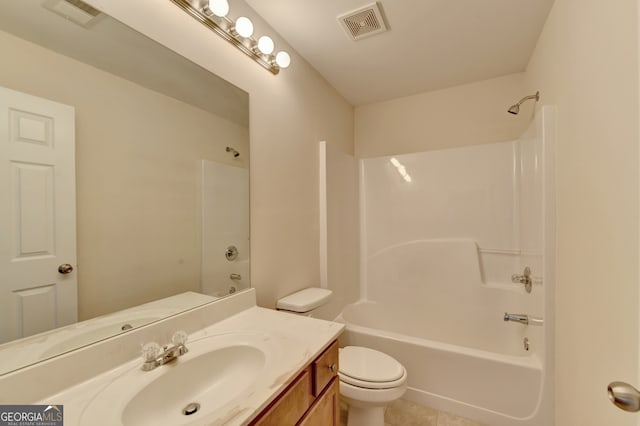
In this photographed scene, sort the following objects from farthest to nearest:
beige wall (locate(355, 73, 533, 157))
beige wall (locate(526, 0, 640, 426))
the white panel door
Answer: beige wall (locate(355, 73, 533, 157))
beige wall (locate(526, 0, 640, 426))
the white panel door

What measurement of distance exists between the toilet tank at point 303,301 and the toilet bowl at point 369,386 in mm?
354

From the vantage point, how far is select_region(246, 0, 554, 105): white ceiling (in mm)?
1414

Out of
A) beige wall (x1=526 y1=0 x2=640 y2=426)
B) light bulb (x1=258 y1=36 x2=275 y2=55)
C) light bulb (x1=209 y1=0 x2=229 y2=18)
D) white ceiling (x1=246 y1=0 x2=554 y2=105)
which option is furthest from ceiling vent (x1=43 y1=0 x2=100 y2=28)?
beige wall (x1=526 y1=0 x2=640 y2=426)

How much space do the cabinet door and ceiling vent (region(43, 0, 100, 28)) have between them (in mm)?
1415

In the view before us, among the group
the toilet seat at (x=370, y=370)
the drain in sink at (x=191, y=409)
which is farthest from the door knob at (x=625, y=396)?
the drain in sink at (x=191, y=409)

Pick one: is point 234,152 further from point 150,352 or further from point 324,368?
point 324,368

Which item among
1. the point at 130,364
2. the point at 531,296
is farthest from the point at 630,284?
the point at 130,364

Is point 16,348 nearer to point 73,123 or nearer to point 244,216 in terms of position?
point 73,123

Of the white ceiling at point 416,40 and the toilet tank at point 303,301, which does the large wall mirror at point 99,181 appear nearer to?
the toilet tank at point 303,301

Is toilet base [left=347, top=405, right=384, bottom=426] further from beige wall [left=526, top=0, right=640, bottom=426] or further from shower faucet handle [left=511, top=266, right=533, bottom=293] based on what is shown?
shower faucet handle [left=511, top=266, right=533, bottom=293]

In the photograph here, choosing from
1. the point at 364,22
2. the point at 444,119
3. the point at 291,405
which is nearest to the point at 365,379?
the point at 291,405

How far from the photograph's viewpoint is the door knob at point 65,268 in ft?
2.39

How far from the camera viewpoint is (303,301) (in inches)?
60.9

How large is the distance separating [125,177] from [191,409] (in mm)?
767
